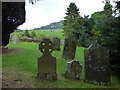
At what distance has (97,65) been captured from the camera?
4062mm

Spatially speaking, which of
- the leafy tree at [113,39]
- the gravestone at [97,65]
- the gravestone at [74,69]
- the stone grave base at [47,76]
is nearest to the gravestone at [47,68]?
the stone grave base at [47,76]

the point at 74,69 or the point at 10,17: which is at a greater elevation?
the point at 10,17

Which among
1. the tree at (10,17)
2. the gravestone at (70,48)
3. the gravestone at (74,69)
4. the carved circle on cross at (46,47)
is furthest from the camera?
the tree at (10,17)

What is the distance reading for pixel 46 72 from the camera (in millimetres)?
4496

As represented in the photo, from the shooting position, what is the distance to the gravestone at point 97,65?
4016mm

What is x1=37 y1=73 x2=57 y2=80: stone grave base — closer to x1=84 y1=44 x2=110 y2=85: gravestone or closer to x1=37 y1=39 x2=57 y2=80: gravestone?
x1=37 y1=39 x2=57 y2=80: gravestone

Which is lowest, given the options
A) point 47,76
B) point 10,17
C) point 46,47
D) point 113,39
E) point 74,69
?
point 47,76

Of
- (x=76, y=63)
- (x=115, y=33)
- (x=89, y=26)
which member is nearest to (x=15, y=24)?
(x=76, y=63)

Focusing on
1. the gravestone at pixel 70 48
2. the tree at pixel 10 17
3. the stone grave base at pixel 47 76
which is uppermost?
the tree at pixel 10 17

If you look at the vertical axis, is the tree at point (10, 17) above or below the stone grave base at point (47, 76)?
above

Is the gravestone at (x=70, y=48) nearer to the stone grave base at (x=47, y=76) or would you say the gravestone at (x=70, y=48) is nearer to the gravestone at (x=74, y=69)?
the gravestone at (x=74, y=69)

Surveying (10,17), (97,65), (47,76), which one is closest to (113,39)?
(97,65)

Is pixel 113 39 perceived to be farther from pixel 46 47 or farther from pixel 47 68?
pixel 47 68

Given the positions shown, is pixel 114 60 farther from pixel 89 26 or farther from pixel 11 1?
pixel 89 26
